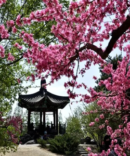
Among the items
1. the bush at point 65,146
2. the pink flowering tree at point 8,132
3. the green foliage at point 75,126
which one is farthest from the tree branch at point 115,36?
the green foliage at point 75,126

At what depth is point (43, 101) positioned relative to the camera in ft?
62.2

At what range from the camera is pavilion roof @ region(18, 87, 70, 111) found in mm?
18922

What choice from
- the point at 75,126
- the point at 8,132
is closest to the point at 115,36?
the point at 8,132

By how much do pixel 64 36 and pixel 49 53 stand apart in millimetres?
468

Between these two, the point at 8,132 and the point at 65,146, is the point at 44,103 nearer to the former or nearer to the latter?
the point at 65,146

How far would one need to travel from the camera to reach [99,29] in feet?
13.4

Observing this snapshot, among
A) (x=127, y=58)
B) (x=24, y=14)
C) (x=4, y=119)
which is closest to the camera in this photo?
(x=127, y=58)

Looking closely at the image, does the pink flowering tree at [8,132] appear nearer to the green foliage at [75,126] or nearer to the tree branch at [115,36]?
the tree branch at [115,36]

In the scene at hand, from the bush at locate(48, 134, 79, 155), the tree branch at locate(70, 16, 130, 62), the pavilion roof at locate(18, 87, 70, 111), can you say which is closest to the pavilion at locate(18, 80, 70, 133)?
the pavilion roof at locate(18, 87, 70, 111)

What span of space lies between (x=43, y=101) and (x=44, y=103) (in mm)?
232

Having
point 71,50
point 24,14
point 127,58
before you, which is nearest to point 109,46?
point 71,50

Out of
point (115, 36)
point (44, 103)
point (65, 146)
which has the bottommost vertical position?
point (65, 146)

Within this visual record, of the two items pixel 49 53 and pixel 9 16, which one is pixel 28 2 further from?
pixel 49 53

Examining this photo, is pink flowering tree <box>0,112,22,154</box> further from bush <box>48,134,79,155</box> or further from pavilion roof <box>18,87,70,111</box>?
pavilion roof <box>18,87,70,111</box>
